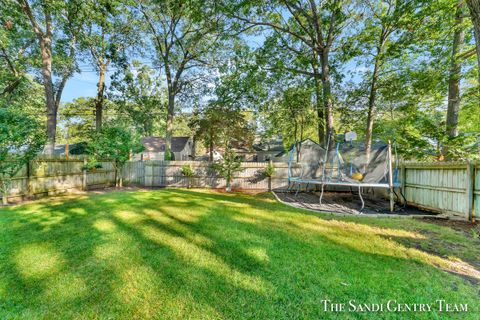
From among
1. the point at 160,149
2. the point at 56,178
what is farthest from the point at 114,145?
the point at 160,149

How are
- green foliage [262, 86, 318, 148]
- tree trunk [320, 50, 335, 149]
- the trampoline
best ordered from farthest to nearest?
green foliage [262, 86, 318, 148] → tree trunk [320, 50, 335, 149] → the trampoline

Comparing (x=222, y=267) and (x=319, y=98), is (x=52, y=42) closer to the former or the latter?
(x=319, y=98)

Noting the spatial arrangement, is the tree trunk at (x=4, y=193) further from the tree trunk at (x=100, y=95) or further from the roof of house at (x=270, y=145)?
the roof of house at (x=270, y=145)

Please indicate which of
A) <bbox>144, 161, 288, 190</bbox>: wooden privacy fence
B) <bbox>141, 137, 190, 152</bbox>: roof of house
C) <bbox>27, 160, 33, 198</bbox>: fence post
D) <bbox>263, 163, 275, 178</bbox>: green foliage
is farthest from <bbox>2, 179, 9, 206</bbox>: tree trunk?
<bbox>141, 137, 190, 152</bbox>: roof of house

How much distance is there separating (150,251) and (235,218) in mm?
1939

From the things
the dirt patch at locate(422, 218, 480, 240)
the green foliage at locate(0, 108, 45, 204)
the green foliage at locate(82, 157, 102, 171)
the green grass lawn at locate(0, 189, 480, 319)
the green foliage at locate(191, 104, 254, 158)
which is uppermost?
the green foliage at locate(191, 104, 254, 158)

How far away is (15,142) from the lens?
5.39m

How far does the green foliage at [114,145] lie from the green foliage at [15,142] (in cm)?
235

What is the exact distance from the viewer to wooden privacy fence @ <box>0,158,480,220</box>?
445cm

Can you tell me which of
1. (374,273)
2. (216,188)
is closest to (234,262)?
(374,273)

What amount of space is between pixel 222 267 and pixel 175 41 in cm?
1289

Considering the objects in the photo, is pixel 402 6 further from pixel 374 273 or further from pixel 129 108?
pixel 129 108

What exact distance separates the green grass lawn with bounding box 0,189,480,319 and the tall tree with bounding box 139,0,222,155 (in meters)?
8.78

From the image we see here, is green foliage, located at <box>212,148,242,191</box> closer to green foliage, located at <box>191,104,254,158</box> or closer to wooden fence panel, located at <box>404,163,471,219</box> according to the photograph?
green foliage, located at <box>191,104,254,158</box>
